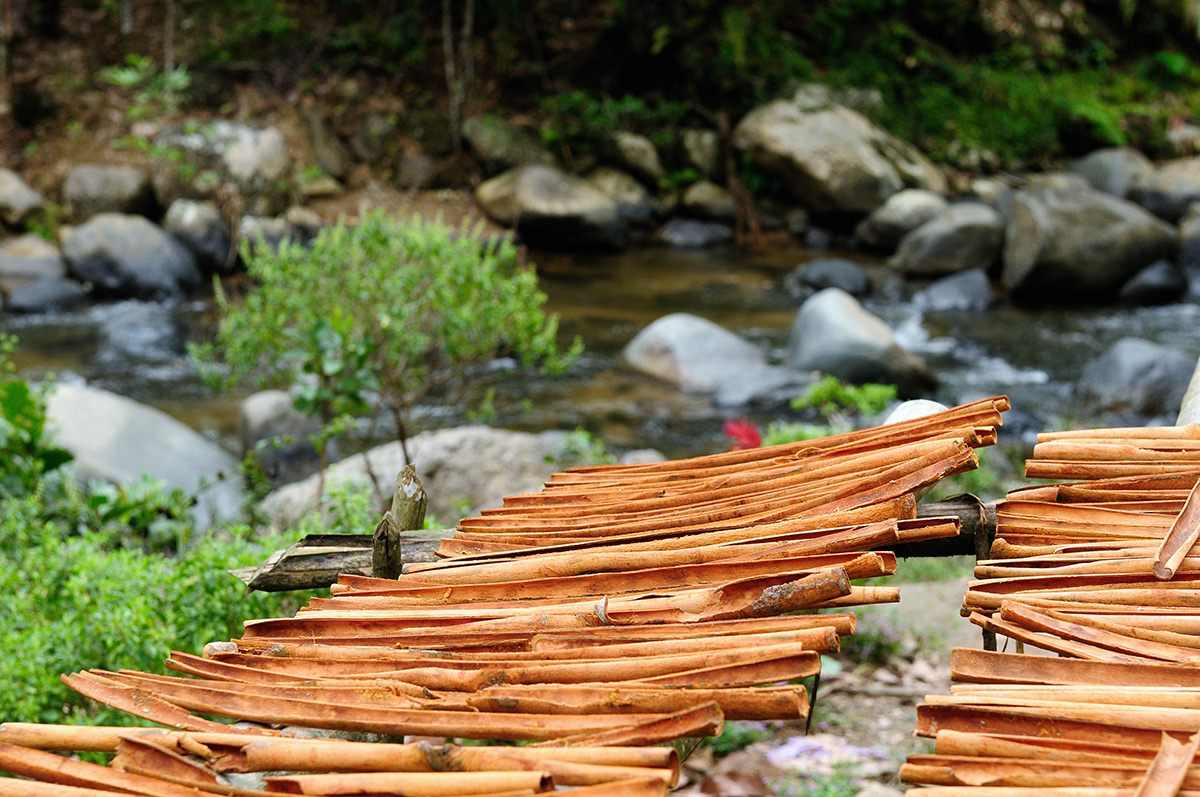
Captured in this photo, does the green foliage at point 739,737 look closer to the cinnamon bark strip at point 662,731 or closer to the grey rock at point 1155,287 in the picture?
the cinnamon bark strip at point 662,731

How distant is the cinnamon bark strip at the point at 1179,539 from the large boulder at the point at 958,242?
10462mm

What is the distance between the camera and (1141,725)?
3.57ft

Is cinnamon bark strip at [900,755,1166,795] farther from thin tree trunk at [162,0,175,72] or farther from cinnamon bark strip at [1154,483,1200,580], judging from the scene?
thin tree trunk at [162,0,175,72]

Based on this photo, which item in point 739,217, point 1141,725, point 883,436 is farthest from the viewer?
point 739,217

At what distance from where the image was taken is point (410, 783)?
3.43 ft

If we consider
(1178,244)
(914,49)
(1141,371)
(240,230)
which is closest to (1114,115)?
(914,49)

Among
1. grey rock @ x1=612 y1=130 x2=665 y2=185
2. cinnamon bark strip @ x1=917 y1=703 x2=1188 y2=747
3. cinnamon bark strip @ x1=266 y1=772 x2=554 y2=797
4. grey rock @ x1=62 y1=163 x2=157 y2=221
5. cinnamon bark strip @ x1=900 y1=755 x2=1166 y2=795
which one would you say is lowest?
cinnamon bark strip @ x1=266 y1=772 x2=554 y2=797

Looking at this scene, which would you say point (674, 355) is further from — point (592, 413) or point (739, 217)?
point (739, 217)

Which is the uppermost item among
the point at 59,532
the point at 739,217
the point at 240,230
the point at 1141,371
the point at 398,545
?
the point at 739,217

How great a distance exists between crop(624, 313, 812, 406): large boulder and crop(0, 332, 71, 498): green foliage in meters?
5.05

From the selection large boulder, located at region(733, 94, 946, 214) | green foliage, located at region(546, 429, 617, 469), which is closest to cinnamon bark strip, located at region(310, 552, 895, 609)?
green foliage, located at region(546, 429, 617, 469)

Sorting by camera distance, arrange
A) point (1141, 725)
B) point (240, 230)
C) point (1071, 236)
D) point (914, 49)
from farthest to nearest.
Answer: point (914, 49) → point (240, 230) → point (1071, 236) → point (1141, 725)

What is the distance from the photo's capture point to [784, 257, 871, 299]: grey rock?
11133 millimetres

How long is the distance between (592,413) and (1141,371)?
4320 mm
